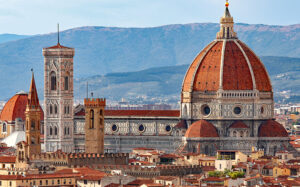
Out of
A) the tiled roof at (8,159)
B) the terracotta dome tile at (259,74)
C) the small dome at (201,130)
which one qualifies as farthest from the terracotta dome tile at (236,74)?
the tiled roof at (8,159)

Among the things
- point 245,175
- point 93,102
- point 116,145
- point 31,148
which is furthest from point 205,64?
point 245,175

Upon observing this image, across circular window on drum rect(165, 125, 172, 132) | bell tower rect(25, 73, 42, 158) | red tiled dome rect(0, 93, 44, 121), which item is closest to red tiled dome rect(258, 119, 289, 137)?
circular window on drum rect(165, 125, 172, 132)

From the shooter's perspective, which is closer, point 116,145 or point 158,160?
point 158,160

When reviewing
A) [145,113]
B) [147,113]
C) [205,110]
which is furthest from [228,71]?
[145,113]

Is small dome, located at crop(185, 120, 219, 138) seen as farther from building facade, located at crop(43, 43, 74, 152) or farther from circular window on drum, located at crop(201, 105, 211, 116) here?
building facade, located at crop(43, 43, 74, 152)

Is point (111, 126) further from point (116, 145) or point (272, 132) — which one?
point (272, 132)

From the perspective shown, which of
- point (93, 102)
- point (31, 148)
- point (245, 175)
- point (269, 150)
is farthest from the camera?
point (269, 150)
